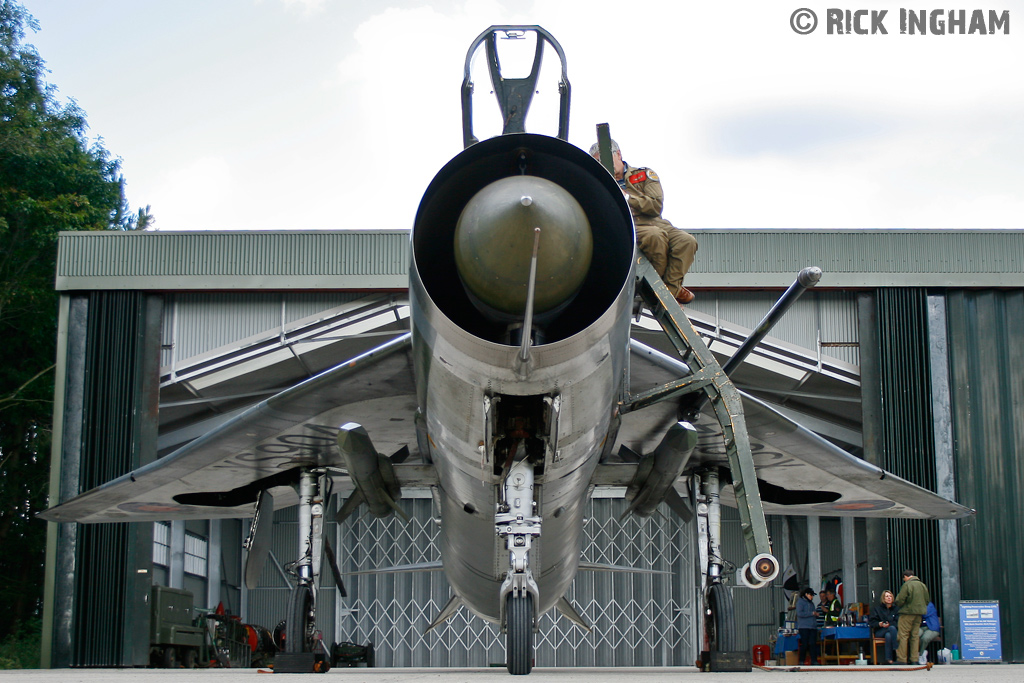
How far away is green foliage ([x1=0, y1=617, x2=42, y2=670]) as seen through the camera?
19.7 meters

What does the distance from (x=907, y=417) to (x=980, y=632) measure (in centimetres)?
355

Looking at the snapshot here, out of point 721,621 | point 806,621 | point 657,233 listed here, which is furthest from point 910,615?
point 657,233

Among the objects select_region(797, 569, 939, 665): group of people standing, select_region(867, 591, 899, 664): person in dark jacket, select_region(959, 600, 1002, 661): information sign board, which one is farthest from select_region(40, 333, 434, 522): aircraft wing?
select_region(959, 600, 1002, 661): information sign board

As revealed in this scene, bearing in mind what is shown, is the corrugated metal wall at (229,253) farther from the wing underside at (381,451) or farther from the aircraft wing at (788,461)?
the aircraft wing at (788,461)

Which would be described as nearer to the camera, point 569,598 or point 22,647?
point 22,647

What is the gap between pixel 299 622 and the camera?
7277 mm

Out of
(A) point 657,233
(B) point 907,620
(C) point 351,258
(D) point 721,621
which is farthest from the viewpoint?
(C) point 351,258

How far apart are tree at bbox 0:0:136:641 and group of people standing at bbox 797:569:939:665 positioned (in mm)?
17266

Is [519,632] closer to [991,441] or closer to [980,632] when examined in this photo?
[980,632]

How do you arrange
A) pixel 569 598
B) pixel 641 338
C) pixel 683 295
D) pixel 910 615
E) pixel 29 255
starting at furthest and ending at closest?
pixel 569 598, pixel 29 255, pixel 641 338, pixel 910 615, pixel 683 295

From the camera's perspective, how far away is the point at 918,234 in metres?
17.2

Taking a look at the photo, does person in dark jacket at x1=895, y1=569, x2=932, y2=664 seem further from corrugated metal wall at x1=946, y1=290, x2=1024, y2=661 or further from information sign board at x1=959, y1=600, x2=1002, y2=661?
corrugated metal wall at x1=946, y1=290, x2=1024, y2=661

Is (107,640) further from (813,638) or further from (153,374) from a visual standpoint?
(813,638)

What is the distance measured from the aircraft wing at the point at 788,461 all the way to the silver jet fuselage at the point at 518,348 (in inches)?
65.6
